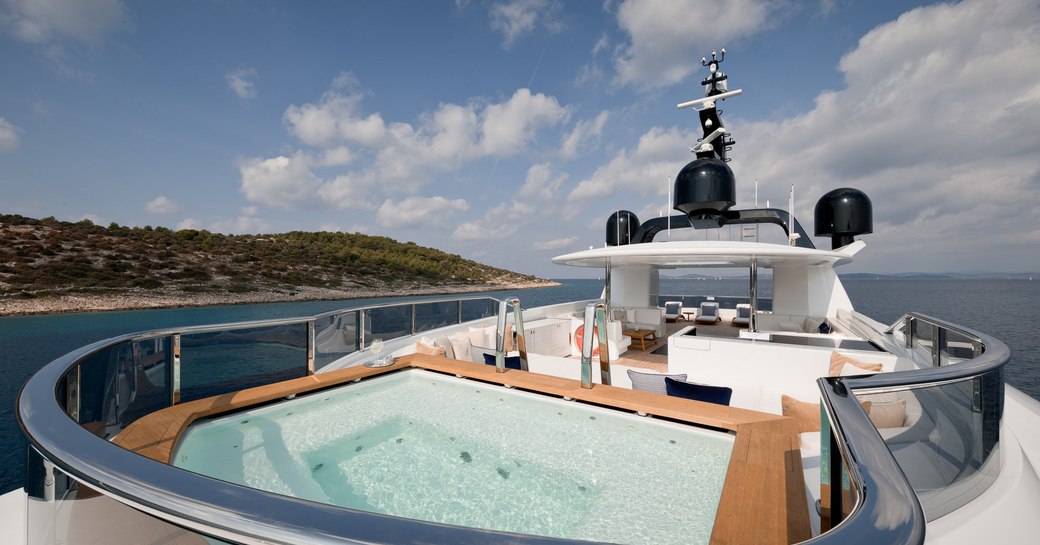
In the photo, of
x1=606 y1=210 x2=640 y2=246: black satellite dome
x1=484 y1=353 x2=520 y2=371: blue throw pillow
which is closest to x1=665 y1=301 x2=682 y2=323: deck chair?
x1=606 y1=210 x2=640 y2=246: black satellite dome

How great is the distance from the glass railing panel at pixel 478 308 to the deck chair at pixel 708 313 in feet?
24.2

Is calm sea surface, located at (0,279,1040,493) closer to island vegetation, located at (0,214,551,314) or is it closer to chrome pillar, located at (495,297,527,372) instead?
island vegetation, located at (0,214,551,314)

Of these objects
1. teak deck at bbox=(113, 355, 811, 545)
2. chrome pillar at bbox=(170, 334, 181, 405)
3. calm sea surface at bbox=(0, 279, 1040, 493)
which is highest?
chrome pillar at bbox=(170, 334, 181, 405)

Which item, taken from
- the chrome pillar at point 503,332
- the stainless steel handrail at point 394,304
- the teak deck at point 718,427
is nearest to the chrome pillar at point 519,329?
the chrome pillar at point 503,332

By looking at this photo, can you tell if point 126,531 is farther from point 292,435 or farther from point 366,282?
point 366,282

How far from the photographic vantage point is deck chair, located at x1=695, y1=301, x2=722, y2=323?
12727 mm

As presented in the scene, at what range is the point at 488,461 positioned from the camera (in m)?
2.98

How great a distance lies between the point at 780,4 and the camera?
9016 millimetres

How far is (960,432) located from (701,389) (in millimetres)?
1975

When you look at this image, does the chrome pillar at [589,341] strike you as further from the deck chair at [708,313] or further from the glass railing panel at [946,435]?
the deck chair at [708,313]

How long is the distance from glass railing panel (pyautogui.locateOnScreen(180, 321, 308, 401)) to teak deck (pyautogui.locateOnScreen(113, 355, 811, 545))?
184 millimetres

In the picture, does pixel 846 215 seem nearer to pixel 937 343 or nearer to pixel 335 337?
pixel 937 343

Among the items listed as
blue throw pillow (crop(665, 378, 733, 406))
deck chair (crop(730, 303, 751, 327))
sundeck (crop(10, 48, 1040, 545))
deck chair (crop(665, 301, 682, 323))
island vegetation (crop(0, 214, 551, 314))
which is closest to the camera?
sundeck (crop(10, 48, 1040, 545))

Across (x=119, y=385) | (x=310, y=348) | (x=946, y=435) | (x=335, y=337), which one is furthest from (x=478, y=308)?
(x=946, y=435)
